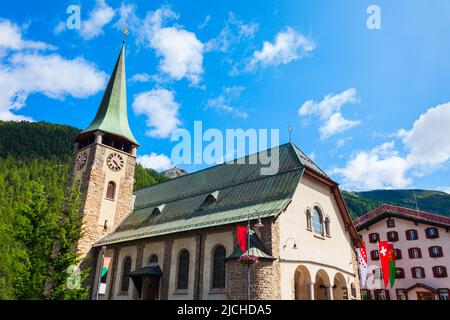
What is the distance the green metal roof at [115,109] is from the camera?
39.4 m

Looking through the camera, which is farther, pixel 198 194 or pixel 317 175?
pixel 198 194

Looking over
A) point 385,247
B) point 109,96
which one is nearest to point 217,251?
point 385,247

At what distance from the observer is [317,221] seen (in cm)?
2659

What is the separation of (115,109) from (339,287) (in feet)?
97.7

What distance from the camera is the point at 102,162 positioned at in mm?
37125

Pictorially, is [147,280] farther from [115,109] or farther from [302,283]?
[115,109]

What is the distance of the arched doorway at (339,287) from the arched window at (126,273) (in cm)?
1606

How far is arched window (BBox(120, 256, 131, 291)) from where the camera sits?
29.6 m

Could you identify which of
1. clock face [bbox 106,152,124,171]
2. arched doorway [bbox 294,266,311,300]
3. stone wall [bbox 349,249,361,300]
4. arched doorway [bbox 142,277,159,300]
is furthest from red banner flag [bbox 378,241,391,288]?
clock face [bbox 106,152,124,171]

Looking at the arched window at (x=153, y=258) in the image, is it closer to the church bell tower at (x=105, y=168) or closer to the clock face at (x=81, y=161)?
the church bell tower at (x=105, y=168)

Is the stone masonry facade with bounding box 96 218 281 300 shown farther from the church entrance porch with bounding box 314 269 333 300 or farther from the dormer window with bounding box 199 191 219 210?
the church entrance porch with bounding box 314 269 333 300
